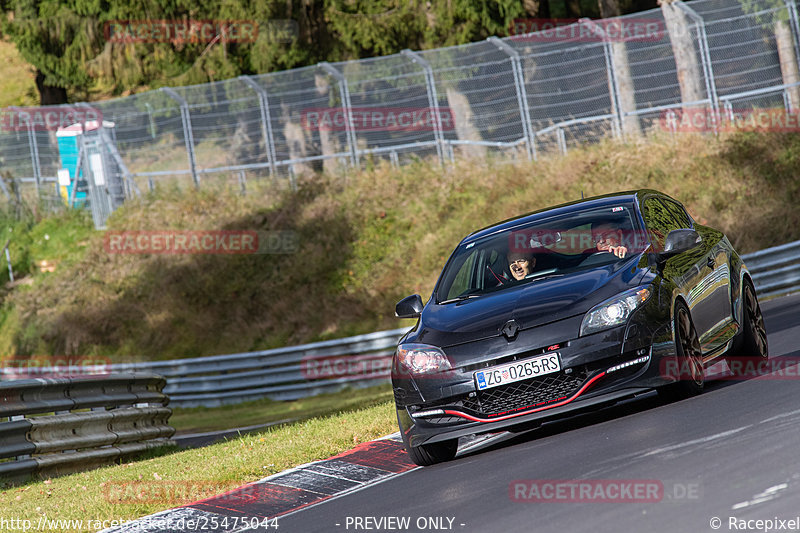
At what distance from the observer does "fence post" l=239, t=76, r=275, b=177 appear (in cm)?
2761

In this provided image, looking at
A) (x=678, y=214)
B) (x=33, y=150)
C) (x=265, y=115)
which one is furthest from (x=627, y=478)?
(x=33, y=150)

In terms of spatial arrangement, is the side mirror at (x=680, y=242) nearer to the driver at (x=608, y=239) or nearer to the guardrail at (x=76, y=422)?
the driver at (x=608, y=239)

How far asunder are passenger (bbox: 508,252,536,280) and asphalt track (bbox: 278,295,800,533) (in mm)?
1220

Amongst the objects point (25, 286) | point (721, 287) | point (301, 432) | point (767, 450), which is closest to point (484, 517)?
point (767, 450)

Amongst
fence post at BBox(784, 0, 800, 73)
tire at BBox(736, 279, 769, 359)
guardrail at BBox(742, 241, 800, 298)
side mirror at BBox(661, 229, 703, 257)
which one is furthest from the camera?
fence post at BBox(784, 0, 800, 73)

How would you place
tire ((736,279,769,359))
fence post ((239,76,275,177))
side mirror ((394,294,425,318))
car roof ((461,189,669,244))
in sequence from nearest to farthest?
1. side mirror ((394,294,425,318))
2. car roof ((461,189,669,244))
3. tire ((736,279,769,359))
4. fence post ((239,76,275,177))

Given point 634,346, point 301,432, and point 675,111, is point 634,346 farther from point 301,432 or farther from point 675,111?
point 675,111

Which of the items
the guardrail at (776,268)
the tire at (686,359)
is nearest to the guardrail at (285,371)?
the guardrail at (776,268)

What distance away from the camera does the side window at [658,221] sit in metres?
9.07

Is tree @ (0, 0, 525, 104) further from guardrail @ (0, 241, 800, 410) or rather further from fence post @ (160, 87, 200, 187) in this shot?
guardrail @ (0, 241, 800, 410)

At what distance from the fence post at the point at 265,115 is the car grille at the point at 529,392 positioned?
20617mm

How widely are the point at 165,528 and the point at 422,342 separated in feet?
7.25

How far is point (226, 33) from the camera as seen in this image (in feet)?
111

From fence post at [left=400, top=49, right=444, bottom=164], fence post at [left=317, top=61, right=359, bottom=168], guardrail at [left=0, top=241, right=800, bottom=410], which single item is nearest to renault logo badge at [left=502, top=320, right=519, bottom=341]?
guardrail at [left=0, top=241, right=800, bottom=410]
